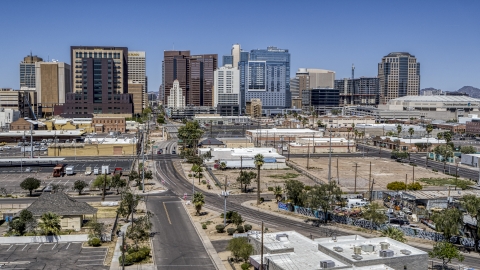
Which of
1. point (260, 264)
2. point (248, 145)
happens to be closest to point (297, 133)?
point (248, 145)

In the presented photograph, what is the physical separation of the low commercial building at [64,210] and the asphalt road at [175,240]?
6683 millimetres

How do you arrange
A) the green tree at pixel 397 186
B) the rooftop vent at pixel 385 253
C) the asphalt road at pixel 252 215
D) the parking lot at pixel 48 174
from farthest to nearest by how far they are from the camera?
the parking lot at pixel 48 174 → the green tree at pixel 397 186 → the asphalt road at pixel 252 215 → the rooftop vent at pixel 385 253

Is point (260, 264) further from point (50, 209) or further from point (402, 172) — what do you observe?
point (402, 172)

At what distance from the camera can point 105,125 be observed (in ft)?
496

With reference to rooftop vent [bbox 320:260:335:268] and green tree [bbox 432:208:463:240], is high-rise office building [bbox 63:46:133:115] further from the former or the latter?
rooftop vent [bbox 320:260:335:268]

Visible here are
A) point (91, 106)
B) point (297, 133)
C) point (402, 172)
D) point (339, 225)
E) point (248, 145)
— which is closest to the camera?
point (339, 225)

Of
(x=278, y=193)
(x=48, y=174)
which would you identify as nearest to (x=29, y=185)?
(x=48, y=174)

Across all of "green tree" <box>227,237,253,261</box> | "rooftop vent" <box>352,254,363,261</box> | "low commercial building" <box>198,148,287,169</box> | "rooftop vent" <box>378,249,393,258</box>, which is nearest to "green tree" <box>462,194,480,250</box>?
"rooftop vent" <box>378,249,393,258</box>

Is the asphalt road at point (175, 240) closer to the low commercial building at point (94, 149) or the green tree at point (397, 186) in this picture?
the green tree at point (397, 186)

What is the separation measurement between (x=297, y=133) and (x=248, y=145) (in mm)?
28127

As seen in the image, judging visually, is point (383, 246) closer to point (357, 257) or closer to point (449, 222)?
point (357, 257)

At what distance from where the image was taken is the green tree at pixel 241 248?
3475cm

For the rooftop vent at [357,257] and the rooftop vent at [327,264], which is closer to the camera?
the rooftop vent at [327,264]

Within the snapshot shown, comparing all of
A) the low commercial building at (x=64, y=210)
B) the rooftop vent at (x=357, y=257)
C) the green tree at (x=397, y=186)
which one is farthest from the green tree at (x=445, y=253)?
the low commercial building at (x=64, y=210)
